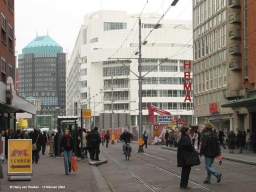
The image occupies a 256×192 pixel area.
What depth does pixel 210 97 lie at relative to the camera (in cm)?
5544

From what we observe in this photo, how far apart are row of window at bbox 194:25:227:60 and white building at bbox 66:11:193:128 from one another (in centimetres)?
4438

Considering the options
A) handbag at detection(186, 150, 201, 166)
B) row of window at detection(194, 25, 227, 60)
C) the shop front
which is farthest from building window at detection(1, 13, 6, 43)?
handbag at detection(186, 150, 201, 166)

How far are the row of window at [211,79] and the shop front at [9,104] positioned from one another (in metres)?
18.0

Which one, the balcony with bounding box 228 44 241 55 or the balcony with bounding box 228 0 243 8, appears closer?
the balcony with bounding box 228 0 243 8

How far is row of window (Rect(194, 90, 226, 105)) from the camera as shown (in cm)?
5153

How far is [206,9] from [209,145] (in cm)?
4292

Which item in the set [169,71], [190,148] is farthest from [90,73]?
[190,148]

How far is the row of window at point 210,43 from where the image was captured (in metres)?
51.1

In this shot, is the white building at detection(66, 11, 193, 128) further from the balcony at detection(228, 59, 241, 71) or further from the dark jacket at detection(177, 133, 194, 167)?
the dark jacket at detection(177, 133, 194, 167)

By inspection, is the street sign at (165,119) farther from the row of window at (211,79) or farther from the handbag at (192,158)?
the handbag at (192,158)

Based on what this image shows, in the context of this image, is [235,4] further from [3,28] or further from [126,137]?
[126,137]

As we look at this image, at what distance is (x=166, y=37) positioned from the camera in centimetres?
11319

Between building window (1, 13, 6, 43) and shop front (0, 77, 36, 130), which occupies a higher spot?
building window (1, 13, 6, 43)

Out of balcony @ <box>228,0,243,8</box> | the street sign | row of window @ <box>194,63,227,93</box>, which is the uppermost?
balcony @ <box>228,0,243,8</box>
